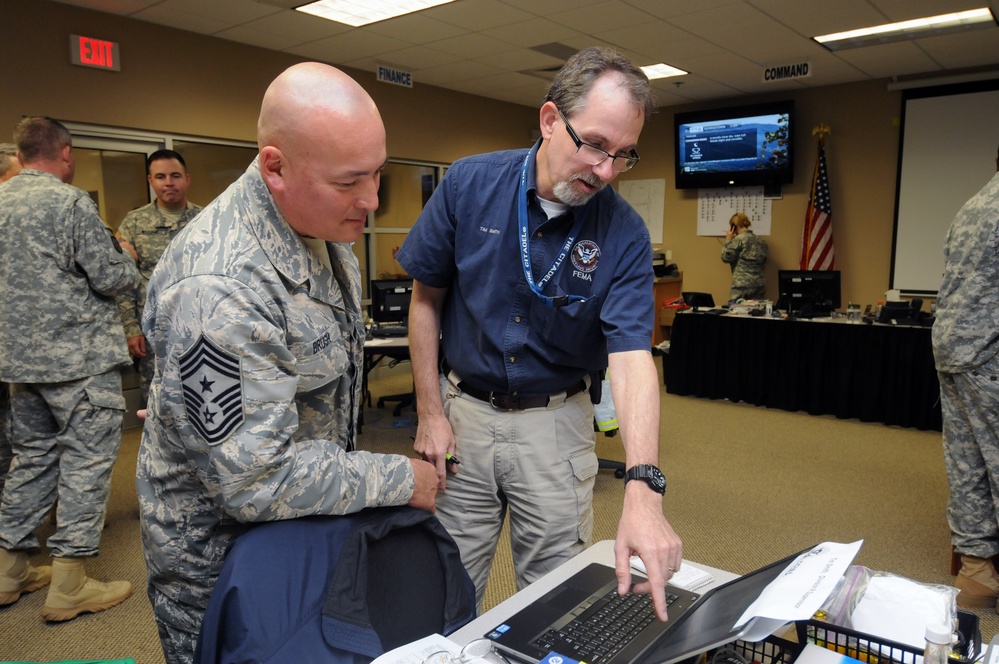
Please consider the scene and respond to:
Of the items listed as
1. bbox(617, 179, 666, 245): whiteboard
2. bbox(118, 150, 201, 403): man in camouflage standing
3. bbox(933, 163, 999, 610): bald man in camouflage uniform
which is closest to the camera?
bbox(933, 163, 999, 610): bald man in camouflage uniform

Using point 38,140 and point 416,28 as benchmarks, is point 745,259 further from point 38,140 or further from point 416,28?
point 38,140

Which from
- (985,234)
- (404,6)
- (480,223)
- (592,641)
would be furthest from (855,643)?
(404,6)

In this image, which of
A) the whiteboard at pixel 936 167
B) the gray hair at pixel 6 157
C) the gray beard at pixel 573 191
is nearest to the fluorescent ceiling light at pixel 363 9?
the gray hair at pixel 6 157

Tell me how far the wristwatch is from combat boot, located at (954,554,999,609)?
2.24 m

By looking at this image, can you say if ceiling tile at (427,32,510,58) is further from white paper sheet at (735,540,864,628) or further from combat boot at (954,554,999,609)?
white paper sheet at (735,540,864,628)

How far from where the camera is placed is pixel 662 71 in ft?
22.3

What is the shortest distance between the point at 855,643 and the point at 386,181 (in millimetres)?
6835

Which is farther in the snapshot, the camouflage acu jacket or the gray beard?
the camouflage acu jacket

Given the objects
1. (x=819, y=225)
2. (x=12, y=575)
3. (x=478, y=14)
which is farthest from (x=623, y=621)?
(x=819, y=225)

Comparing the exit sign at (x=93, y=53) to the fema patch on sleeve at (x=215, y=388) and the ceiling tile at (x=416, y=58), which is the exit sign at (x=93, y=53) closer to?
the ceiling tile at (x=416, y=58)

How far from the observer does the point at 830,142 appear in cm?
761

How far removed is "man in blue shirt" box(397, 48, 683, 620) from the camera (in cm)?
142

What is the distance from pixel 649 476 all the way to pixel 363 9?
468 centimetres

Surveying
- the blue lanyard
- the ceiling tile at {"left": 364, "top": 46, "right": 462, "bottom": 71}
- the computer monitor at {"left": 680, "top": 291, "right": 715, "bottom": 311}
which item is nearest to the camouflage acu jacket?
the blue lanyard
